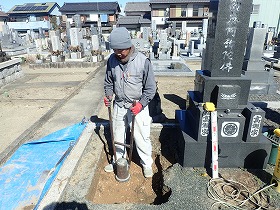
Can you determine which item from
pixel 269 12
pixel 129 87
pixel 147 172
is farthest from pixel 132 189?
pixel 269 12

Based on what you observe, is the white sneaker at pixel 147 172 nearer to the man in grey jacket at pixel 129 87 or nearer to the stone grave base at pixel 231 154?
the man in grey jacket at pixel 129 87

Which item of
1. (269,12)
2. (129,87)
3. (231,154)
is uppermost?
(269,12)

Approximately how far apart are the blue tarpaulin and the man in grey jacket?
1.30 meters

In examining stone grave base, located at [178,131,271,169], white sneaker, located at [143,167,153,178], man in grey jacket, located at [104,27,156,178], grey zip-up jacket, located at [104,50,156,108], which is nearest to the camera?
man in grey jacket, located at [104,27,156,178]

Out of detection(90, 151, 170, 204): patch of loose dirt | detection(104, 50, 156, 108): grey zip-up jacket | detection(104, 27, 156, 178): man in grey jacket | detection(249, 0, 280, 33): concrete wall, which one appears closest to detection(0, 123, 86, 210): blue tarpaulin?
detection(90, 151, 170, 204): patch of loose dirt

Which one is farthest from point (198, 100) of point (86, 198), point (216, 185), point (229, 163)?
point (86, 198)

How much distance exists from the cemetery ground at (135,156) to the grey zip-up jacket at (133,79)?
120cm

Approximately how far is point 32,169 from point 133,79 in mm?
2421

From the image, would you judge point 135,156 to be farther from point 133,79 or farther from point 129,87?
point 133,79

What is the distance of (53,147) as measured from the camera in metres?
4.28

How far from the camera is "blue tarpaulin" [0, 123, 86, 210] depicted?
10.1ft

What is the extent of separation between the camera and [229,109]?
320 centimetres

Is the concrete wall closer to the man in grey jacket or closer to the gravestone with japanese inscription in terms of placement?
the gravestone with japanese inscription

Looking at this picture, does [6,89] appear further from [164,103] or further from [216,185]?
[216,185]
